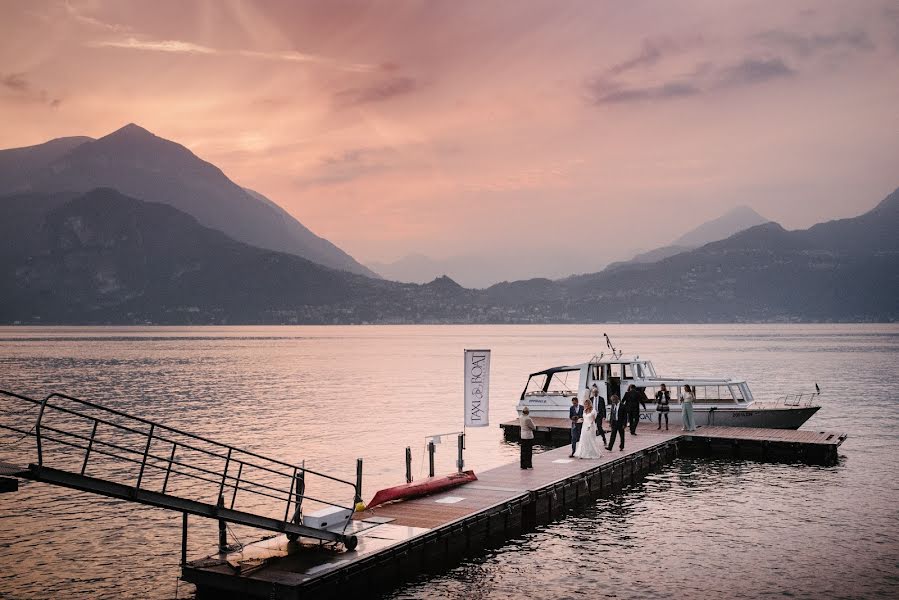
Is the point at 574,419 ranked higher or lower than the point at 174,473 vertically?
higher

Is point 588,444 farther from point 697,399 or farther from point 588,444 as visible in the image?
point 697,399

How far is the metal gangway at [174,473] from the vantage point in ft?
52.1

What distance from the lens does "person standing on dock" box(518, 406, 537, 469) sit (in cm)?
2766

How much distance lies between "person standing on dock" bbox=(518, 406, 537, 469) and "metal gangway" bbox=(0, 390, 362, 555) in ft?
22.4

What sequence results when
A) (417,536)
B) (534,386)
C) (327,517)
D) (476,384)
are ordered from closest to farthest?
(327,517) < (417,536) < (476,384) < (534,386)

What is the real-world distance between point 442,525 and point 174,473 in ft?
56.5

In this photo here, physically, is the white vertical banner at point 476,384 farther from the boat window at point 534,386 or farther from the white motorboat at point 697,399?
the boat window at point 534,386

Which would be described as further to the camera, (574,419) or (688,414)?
(688,414)

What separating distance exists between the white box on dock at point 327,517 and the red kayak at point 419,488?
13.1ft

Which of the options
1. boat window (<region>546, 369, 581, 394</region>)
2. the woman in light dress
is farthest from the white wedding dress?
boat window (<region>546, 369, 581, 394</region>)

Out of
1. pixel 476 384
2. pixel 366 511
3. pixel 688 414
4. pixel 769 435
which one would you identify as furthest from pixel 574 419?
pixel 769 435

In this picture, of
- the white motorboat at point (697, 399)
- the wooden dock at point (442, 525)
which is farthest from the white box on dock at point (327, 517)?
the white motorboat at point (697, 399)

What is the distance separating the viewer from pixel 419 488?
25094mm

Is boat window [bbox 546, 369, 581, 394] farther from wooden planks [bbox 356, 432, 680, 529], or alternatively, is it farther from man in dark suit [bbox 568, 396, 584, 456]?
wooden planks [bbox 356, 432, 680, 529]
